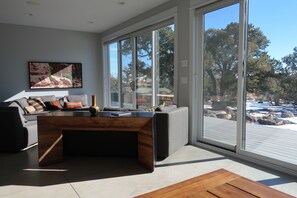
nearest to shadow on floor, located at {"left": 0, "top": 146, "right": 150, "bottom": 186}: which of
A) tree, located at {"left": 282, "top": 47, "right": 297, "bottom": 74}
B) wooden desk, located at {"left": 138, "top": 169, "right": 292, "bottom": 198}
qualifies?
wooden desk, located at {"left": 138, "top": 169, "right": 292, "bottom": 198}

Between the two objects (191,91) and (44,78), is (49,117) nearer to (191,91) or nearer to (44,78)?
(191,91)

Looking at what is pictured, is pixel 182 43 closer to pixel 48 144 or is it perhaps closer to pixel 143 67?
pixel 143 67

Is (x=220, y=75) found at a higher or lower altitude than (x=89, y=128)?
higher

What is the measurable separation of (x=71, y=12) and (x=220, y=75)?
3.59 metres

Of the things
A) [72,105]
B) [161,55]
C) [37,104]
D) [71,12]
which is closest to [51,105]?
[37,104]

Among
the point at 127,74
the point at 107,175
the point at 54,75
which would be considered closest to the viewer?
the point at 107,175

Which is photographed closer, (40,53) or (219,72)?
(219,72)

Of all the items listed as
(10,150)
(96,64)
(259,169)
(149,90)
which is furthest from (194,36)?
(96,64)

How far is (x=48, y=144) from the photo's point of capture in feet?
11.0

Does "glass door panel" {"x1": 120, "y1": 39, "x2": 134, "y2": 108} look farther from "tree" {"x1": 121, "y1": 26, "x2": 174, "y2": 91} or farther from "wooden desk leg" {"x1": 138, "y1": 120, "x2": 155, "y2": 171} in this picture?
"wooden desk leg" {"x1": 138, "y1": 120, "x2": 155, "y2": 171}

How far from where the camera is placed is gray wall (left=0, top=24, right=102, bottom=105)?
245 inches

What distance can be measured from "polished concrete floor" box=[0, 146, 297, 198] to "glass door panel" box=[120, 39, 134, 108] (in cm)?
299

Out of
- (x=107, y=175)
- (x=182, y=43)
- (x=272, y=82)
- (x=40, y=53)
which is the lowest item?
(x=107, y=175)

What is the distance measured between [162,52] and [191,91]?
1.36 meters
